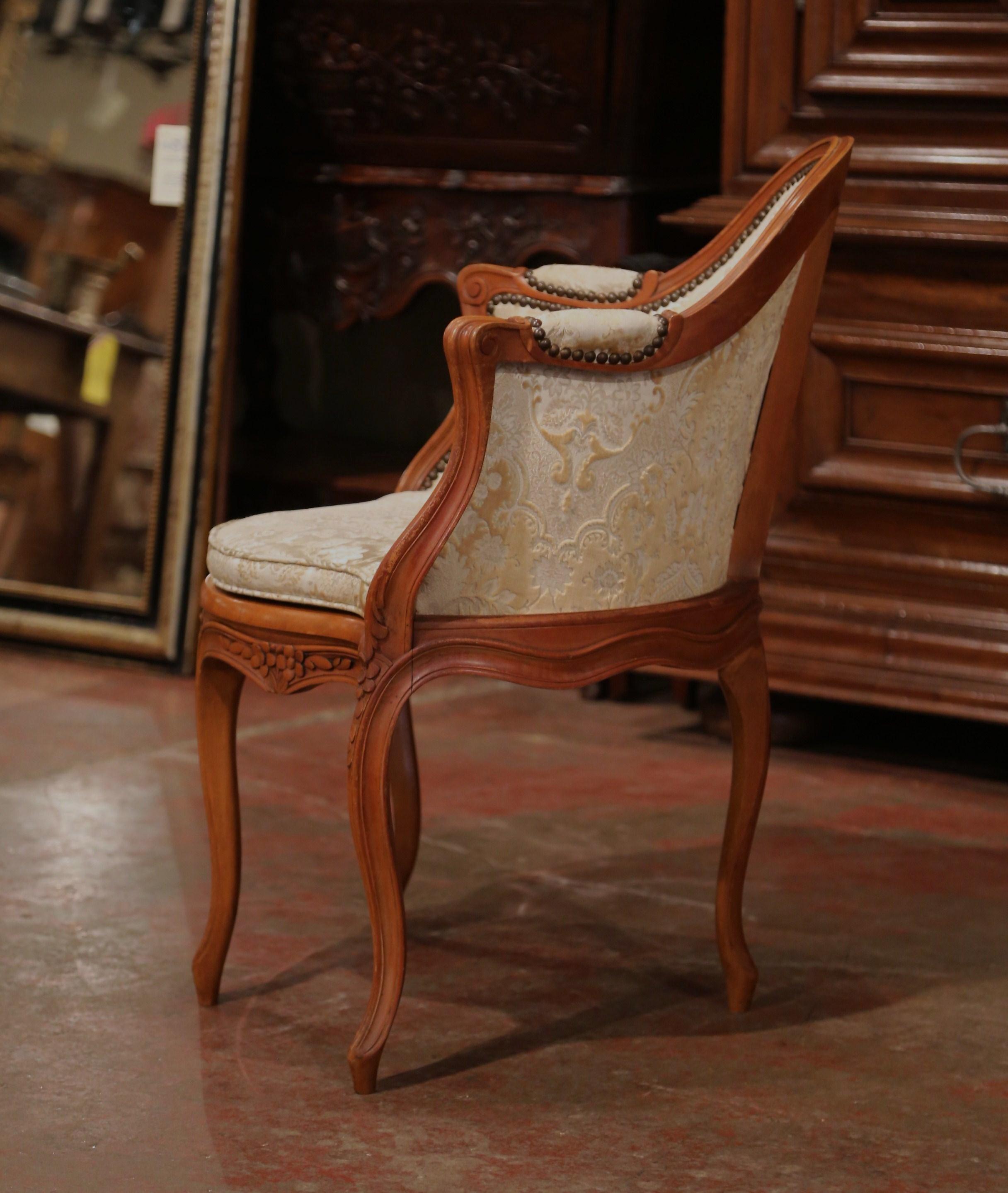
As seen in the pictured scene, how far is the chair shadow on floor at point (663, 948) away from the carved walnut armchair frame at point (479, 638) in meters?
0.10

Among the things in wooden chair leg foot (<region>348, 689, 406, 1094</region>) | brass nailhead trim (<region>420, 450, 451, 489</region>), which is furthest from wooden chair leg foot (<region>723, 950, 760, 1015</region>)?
brass nailhead trim (<region>420, 450, 451, 489</region>)

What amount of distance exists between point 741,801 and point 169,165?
7.52ft

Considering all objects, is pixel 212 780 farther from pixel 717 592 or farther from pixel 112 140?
pixel 112 140

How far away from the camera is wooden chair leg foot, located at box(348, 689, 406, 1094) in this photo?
6.34 feet

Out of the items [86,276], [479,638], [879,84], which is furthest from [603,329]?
[86,276]

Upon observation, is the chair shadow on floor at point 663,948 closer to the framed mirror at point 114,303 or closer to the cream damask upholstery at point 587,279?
the cream damask upholstery at point 587,279

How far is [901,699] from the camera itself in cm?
316

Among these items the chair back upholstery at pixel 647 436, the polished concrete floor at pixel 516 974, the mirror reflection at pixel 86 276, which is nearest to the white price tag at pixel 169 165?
the mirror reflection at pixel 86 276

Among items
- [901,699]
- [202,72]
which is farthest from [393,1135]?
[202,72]

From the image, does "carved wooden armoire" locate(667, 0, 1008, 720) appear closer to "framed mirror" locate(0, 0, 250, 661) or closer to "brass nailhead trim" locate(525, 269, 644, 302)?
"brass nailhead trim" locate(525, 269, 644, 302)

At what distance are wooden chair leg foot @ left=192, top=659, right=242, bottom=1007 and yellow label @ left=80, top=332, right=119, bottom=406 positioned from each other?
1.96m

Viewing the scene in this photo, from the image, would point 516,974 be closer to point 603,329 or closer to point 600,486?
point 600,486

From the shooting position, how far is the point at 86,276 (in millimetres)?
4020

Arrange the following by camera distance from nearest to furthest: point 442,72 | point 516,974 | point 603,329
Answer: point 603,329 → point 516,974 → point 442,72
